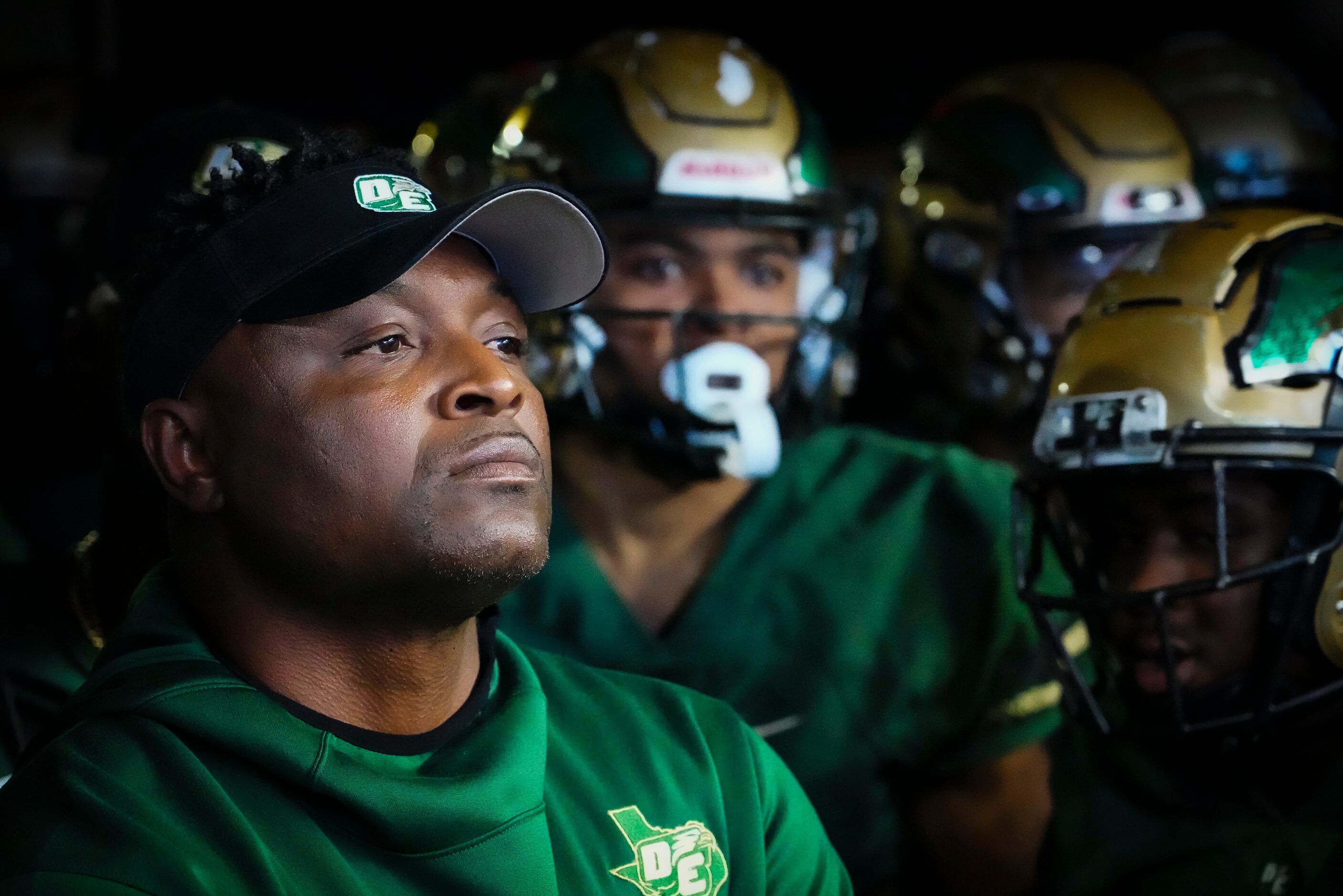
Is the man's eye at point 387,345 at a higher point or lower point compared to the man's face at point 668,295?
higher

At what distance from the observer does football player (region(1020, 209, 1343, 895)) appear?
2.11 metres

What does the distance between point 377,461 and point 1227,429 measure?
1.27m

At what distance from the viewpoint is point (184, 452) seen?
62.9 inches

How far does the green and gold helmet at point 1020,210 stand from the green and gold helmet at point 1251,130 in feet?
1.33

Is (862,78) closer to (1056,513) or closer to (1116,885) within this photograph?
(1056,513)

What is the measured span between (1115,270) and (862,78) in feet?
9.46

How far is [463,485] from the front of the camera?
1535mm

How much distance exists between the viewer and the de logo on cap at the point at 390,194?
162 centimetres

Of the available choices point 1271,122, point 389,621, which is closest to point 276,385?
point 389,621

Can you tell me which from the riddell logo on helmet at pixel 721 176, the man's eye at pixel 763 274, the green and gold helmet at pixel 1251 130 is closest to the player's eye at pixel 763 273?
the man's eye at pixel 763 274

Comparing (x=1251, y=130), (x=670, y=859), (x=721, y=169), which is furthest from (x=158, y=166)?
(x=1251, y=130)

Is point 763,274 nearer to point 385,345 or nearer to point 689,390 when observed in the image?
point 689,390

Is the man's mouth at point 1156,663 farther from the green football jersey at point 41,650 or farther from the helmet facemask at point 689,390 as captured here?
the green football jersey at point 41,650

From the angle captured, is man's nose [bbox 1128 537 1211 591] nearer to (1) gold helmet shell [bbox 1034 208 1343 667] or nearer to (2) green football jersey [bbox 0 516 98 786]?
(1) gold helmet shell [bbox 1034 208 1343 667]
